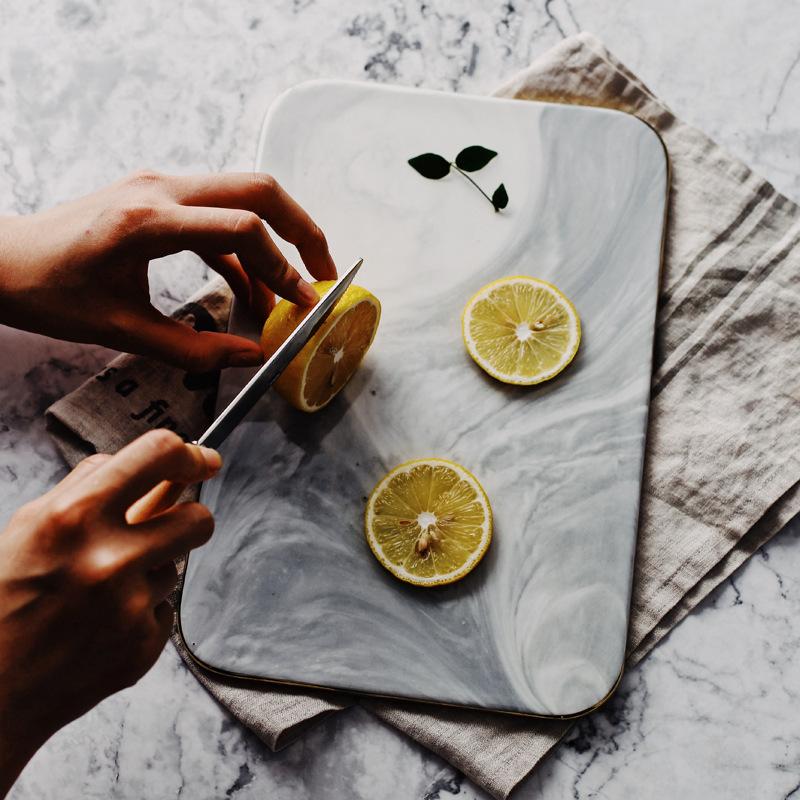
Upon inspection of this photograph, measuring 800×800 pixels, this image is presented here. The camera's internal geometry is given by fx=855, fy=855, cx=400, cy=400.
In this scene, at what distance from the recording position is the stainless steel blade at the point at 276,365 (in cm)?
121

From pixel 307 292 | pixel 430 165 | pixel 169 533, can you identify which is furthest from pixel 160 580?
pixel 430 165

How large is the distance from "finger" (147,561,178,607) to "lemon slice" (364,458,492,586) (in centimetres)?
33

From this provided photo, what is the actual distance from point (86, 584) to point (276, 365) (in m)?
0.40

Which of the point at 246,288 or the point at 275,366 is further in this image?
the point at 246,288

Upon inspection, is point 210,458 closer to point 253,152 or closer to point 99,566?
point 99,566

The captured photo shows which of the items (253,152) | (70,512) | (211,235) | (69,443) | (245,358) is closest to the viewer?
(70,512)

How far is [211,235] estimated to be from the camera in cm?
120

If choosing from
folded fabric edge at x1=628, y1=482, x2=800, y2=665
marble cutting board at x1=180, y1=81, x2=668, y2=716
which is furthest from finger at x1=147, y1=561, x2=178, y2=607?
folded fabric edge at x1=628, y1=482, x2=800, y2=665

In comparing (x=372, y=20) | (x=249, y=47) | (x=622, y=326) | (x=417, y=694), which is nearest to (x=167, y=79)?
(x=249, y=47)

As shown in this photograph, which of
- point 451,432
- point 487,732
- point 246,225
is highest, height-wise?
point 246,225

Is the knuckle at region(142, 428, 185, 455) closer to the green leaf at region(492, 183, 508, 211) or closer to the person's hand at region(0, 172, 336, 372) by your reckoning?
the person's hand at region(0, 172, 336, 372)

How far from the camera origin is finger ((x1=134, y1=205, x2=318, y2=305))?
1.20 m

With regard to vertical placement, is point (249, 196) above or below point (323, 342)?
above

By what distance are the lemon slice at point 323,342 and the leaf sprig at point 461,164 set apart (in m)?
0.29
